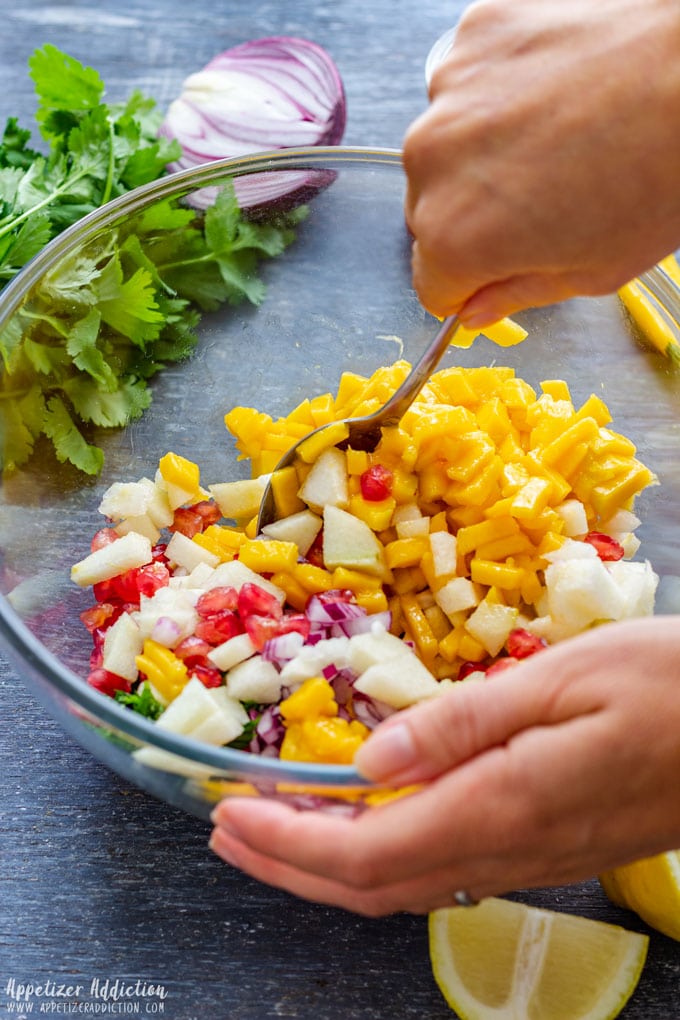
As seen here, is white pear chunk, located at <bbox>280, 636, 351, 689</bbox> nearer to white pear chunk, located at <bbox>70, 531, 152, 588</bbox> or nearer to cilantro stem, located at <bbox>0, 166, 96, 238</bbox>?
white pear chunk, located at <bbox>70, 531, 152, 588</bbox>

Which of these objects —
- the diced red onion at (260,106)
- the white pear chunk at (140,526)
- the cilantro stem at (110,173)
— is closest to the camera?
the white pear chunk at (140,526)

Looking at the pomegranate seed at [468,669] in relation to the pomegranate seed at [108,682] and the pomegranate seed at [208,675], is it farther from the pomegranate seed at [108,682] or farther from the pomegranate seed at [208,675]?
the pomegranate seed at [108,682]

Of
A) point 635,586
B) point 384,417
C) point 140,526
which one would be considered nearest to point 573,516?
point 635,586

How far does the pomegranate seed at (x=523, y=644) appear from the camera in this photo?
1723 millimetres

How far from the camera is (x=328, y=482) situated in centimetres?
192

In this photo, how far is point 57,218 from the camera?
7.68 ft

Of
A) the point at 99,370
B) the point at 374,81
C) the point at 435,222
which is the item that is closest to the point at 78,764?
the point at 99,370

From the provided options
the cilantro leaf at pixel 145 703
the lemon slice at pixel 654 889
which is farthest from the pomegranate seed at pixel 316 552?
the lemon slice at pixel 654 889

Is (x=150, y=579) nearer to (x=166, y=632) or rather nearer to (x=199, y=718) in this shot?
(x=166, y=632)

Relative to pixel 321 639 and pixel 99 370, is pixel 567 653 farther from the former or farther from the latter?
pixel 99 370

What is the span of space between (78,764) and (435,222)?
49.3 inches

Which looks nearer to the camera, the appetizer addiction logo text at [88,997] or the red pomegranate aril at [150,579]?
the appetizer addiction logo text at [88,997]

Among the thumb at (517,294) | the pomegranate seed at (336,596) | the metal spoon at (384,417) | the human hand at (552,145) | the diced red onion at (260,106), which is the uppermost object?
the human hand at (552,145)

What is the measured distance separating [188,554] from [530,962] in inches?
39.5
